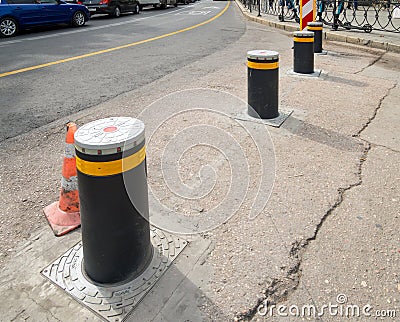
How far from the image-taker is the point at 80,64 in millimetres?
8812

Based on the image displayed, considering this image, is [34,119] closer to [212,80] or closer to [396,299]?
[212,80]

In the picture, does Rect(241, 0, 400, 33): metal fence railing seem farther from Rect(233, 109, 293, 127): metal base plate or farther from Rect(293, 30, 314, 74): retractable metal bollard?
Rect(233, 109, 293, 127): metal base plate

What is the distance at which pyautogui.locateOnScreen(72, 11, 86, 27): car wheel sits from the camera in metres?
15.9

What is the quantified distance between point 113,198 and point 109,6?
20051 mm

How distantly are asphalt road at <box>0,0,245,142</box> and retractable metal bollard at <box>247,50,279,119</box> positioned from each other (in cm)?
230

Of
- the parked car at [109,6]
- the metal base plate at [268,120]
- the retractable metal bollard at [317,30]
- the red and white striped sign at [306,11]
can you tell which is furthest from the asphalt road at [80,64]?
the parked car at [109,6]

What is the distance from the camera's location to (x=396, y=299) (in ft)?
8.13

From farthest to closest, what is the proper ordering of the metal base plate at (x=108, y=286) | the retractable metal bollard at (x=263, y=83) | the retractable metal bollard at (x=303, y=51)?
the retractable metal bollard at (x=303, y=51) < the retractable metal bollard at (x=263, y=83) < the metal base plate at (x=108, y=286)

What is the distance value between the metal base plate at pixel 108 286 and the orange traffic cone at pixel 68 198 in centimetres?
32

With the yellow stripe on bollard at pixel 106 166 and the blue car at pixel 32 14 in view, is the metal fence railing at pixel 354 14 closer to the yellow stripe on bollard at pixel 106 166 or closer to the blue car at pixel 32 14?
the blue car at pixel 32 14

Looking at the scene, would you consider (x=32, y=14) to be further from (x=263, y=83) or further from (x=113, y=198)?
(x=113, y=198)

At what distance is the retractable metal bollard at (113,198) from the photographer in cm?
227

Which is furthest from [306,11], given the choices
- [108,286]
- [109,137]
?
[108,286]

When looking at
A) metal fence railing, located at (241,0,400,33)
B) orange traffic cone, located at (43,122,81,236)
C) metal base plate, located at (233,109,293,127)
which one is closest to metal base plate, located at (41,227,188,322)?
orange traffic cone, located at (43,122,81,236)
